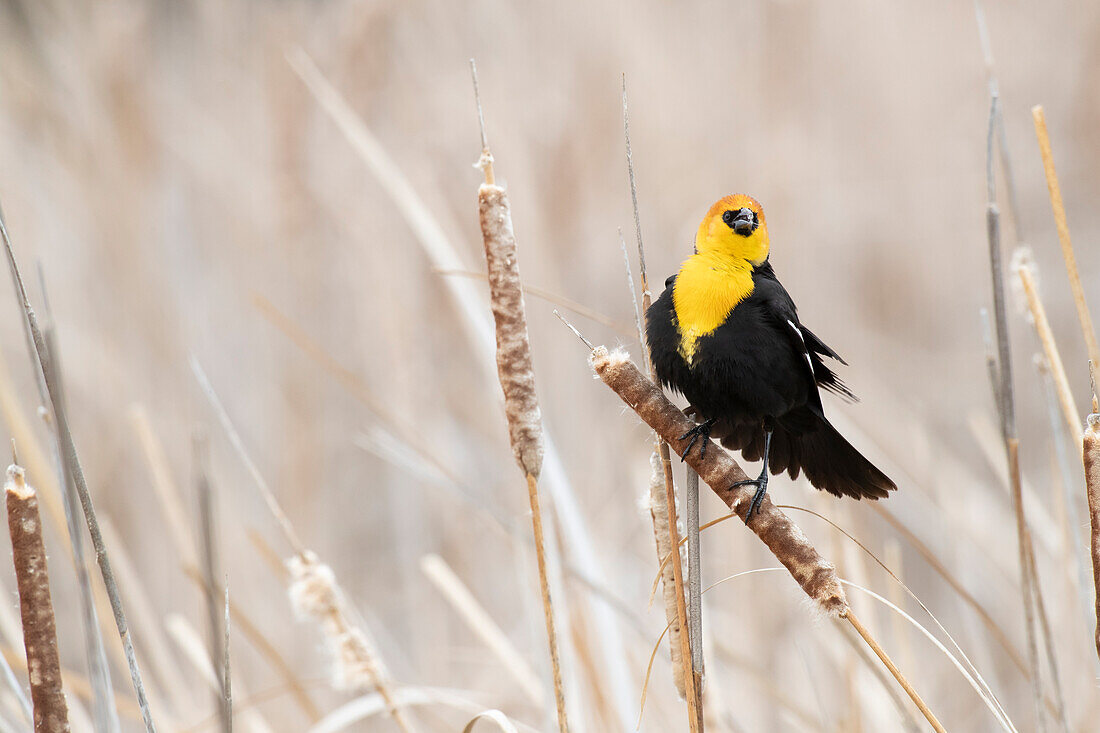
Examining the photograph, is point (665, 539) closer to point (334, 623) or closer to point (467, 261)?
point (334, 623)

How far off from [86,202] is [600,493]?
3.89 feet

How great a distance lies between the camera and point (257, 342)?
1983 millimetres

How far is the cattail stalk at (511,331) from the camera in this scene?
0.50 meters

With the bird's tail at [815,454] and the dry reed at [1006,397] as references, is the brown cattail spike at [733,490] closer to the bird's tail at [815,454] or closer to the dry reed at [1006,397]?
the bird's tail at [815,454]

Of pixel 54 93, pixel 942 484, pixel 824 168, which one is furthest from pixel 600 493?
pixel 54 93

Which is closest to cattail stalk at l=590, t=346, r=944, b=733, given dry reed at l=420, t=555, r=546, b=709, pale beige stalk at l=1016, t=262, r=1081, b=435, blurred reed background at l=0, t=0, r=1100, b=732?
pale beige stalk at l=1016, t=262, r=1081, b=435

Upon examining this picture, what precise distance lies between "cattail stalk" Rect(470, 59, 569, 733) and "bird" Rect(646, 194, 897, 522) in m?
0.10

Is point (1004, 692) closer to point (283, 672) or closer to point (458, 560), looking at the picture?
point (458, 560)

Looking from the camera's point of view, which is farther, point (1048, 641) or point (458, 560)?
point (458, 560)

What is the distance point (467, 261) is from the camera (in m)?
1.37

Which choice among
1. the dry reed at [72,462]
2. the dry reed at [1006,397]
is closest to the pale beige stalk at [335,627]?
the dry reed at [72,462]

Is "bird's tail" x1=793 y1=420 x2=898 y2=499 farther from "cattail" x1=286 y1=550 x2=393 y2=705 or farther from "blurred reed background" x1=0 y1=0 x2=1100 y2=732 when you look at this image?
"blurred reed background" x1=0 y1=0 x2=1100 y2=732

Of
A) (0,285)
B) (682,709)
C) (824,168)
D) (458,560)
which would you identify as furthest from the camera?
(824,168)

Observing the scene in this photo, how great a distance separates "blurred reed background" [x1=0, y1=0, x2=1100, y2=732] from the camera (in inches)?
62.9
